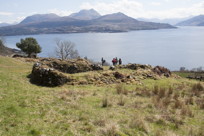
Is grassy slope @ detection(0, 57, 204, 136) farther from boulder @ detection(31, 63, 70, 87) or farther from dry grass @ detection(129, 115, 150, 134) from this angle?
boulder @ detection(31, 63, 70, 87)

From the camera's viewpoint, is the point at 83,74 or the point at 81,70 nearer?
the point at 83,74

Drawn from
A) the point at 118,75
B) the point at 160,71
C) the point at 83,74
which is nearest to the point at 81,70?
the point at 83,74

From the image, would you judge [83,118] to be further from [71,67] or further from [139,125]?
[71,67]

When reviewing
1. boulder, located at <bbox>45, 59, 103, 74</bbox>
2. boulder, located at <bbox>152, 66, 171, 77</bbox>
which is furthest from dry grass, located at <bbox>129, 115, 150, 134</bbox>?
boulder, located at <bbox>152, 66, 171, 77</bbox>

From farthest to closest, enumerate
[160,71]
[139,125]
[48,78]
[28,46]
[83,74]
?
[28,46]
[160,71]
[83,74]
[48,78]
[139,125]

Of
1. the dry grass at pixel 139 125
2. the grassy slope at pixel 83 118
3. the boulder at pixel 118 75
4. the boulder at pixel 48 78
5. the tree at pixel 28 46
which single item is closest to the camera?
the grassy slope at pixel 83 118

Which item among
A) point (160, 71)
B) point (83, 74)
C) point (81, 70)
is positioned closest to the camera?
point (83, 74)

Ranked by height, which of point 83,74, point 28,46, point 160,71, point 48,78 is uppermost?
point 28,46

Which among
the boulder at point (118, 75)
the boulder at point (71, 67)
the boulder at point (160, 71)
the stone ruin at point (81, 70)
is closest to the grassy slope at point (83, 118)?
the stone ruin at point (81, 70)

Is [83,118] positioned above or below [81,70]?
above

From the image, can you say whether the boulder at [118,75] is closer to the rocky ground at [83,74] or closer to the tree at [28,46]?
the rocky ground at [83,74]

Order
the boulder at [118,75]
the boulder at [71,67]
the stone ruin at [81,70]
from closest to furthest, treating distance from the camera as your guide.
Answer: the stone ruin at [81,70], the boulder at [118,75], the boulder at [71,67]

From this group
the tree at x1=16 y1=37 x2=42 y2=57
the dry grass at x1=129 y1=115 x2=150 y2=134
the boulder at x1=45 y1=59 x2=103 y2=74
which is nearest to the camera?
the dry grass at x1=129 y1=115 x2=150 y2=134

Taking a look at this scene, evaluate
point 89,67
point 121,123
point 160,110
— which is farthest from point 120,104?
point 89,67
